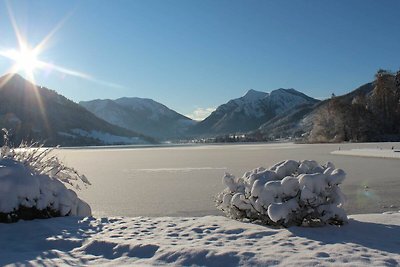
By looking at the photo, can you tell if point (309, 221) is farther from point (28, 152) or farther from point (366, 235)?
point (28, 152)

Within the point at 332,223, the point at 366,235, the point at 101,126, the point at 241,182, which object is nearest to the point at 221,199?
the point at 241,182

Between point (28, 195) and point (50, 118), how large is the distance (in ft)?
541

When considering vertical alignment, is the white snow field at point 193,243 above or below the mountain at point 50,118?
below

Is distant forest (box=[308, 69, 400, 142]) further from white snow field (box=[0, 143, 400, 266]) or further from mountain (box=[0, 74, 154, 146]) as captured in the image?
mountain (box=[0, 74, 154, 146])

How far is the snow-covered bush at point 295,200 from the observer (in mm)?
6758

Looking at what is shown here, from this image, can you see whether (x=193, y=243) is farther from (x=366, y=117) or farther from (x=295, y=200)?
(x=366, y=117)

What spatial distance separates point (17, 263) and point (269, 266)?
3048 millimetres

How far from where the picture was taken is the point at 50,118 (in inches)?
6452

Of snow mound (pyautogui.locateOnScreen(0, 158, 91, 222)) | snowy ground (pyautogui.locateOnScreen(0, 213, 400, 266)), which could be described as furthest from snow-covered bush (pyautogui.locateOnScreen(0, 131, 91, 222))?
snowy ground (pyautogui.locateOnScreen(0, 213, 400, 266))

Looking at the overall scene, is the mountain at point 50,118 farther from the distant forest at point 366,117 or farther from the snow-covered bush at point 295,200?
the snow-covered bush at point 295,200

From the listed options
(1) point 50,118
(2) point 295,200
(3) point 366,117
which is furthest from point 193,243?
(1) point 50,118

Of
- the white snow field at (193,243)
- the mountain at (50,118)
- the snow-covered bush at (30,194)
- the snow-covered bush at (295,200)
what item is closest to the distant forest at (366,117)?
the snow-covered bush at (295,200)

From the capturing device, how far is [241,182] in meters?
8.31

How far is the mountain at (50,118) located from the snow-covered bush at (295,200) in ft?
459
